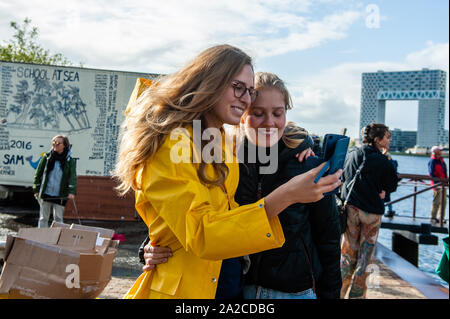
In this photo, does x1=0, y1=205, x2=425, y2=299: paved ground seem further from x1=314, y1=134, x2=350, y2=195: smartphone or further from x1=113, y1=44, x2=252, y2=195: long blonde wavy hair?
x1=314, y1=134, x2=350, y2=195: smartphone

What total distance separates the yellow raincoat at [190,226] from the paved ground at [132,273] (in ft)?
12.8

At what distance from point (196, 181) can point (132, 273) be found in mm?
5453

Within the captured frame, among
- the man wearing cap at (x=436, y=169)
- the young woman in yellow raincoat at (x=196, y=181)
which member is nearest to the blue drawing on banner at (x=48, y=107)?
the man wearing cap at (x=436, y=169)

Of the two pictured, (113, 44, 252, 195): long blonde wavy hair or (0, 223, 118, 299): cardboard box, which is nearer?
(113, 44, 252, 195): long blonde wavy hair

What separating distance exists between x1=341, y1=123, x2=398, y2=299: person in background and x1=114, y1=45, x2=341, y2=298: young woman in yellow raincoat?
13.0 ft

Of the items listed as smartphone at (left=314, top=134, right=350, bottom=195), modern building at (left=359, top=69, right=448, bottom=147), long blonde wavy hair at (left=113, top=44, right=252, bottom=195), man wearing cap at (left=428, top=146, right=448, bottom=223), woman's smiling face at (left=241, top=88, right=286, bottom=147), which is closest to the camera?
smartphone at (left=314, top=134, right=350, bottom=195)

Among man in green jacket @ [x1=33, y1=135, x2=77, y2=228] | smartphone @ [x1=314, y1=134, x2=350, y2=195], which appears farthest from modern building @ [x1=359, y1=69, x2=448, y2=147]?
smartphone @ [x1=314, y1=134, x2=350, y2=195]

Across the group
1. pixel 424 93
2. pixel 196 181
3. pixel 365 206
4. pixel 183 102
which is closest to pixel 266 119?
pixel 183 102

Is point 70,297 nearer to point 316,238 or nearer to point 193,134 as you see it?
point 193,134

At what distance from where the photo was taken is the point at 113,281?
20.0ft

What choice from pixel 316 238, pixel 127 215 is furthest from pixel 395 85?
pixel 316 238

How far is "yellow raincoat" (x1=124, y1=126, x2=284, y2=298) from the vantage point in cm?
149

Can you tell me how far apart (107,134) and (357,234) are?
23.5ft
